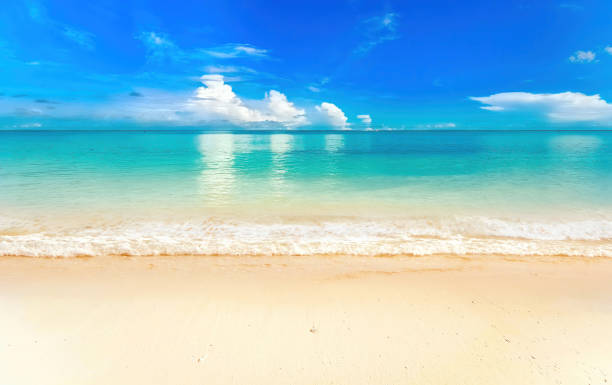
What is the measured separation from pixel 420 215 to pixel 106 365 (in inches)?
394

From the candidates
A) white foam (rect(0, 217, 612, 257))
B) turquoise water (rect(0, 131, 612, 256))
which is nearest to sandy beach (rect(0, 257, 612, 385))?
white foam (rect(0, 217, 612, 257))

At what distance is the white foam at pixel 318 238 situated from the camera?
737cm

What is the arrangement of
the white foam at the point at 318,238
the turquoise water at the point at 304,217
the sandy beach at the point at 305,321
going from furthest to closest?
the turquoise water at the point at 304,217 < the white foam at the point at 318,238 < the sandy beach at the point at 305,321

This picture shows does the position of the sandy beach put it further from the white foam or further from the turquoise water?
the turquoise water

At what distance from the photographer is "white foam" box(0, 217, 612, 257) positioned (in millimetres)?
7371

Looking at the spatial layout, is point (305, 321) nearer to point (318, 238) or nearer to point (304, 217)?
point (318, 238)

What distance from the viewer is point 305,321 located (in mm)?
4766

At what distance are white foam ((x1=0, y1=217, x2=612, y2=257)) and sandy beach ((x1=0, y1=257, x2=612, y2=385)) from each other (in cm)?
56

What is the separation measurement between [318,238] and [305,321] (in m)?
3.80

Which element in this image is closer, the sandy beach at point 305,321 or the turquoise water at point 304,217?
the sandy beach at point 305,321

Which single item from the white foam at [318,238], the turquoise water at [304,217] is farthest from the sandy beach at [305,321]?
the turquoise water at [304,217]

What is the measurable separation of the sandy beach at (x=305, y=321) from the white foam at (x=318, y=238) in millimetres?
556

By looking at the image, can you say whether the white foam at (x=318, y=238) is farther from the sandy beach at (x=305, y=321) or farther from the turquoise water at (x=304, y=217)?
the sandy beach at (x=305, y=321)

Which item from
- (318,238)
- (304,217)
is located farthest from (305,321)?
(304,217)
